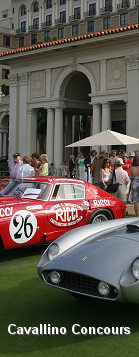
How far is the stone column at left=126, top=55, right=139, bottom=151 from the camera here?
23.4 meters

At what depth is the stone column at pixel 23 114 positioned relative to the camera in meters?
28.8

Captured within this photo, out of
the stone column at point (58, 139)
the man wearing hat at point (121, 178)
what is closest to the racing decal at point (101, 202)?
the man wearing hat at point (121, 178)

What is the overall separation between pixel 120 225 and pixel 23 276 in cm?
182

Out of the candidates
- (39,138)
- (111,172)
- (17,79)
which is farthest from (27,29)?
(111,172)

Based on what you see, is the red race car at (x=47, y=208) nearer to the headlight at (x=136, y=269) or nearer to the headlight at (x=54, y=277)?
the headlight at (x=54, y=277)

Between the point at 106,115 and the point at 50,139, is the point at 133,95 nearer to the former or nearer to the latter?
the point at 106,115

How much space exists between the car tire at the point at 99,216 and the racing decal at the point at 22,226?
4.19 ft

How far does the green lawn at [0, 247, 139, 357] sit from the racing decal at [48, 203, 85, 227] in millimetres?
1153

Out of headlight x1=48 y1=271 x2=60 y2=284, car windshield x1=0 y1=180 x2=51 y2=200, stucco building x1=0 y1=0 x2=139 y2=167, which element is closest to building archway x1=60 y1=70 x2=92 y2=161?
stucco building x1=0 y1=0 x2=139 y2=167

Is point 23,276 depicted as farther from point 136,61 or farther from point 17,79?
point 17,79

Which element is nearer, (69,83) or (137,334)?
(137,334)

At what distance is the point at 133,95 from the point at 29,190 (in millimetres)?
16878

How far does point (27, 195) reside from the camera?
7.62 meters

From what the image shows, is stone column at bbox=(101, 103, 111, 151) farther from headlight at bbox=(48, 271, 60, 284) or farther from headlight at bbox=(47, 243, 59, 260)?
headlight at bbox=(48, 271, 60, 284)
